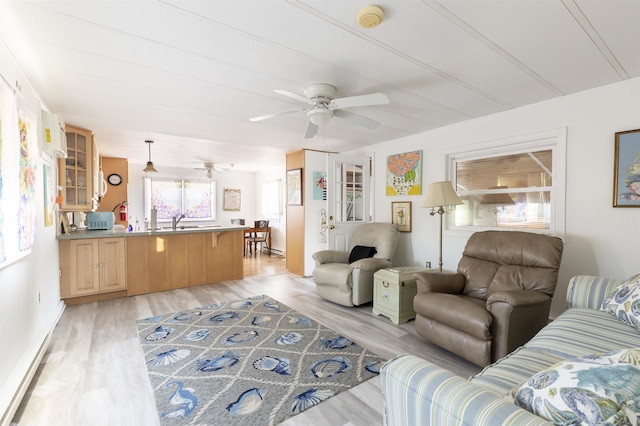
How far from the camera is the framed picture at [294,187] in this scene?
5117mm

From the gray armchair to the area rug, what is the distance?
59cm

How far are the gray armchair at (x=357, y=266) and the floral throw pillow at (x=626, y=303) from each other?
2069 millimetres

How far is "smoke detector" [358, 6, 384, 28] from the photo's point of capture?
→ 4.96 feet

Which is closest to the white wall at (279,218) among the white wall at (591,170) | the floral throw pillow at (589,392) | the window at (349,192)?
the window at (349,192)

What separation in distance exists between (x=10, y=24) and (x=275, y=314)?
Answer: 305cm

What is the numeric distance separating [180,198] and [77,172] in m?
4.15

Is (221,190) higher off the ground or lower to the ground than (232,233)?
higher

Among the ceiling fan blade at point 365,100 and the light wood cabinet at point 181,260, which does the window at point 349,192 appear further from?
the ceiling fan blade at point 365,100

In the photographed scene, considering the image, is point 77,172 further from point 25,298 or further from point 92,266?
point 25,298

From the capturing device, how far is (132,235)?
13.3ft

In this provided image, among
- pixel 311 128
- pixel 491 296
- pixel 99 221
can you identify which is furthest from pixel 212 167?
pixel 491 296

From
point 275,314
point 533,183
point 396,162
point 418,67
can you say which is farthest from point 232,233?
point 533,183

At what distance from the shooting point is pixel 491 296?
7.06 feet

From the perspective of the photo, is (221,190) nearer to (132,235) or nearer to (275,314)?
(132,235)
